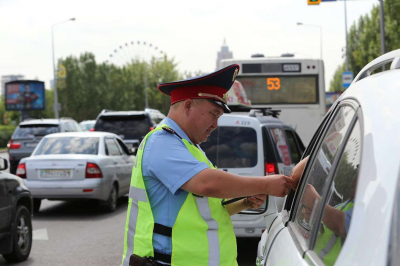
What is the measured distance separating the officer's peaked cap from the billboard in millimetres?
55023

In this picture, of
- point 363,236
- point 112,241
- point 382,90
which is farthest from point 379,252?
point 112,241

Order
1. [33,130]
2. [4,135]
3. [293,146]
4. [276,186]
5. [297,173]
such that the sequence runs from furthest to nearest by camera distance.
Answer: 1. [4,135]
2. [33,130]
3. [293,146]
4. [297,173]
5. [276,186]

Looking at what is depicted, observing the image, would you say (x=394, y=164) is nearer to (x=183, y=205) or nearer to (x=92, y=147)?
(x=183, y=205)

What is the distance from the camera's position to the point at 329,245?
1862 mm

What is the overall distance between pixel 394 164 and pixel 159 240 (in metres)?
1.27

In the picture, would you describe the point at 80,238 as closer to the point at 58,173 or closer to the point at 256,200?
the point at 58,173

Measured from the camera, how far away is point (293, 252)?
226 cm

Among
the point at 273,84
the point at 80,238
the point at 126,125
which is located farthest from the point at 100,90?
the point at 80,238

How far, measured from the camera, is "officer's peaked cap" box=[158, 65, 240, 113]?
8.75ft

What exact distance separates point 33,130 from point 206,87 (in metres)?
18.0

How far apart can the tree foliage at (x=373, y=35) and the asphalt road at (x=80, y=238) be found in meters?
32.8

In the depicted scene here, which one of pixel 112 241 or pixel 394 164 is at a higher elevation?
pixel 394 164

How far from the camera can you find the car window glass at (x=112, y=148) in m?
12.7

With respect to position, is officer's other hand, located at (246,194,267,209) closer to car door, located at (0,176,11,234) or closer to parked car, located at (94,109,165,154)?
car door, located at (0,176,11,234)
